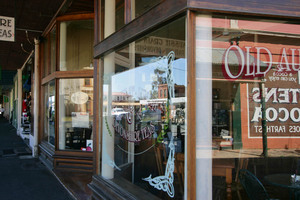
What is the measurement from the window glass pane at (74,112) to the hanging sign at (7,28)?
5.04ft

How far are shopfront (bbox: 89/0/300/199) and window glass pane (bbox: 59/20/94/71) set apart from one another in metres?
2.60

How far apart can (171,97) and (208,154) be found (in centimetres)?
95

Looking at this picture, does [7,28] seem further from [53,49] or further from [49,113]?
[49,113]

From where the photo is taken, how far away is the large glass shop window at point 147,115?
2770 millimetres

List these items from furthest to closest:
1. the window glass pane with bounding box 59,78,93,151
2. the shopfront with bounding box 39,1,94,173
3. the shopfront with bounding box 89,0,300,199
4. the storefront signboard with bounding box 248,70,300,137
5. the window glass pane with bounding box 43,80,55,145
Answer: the window glass pane with bounding box 43,80,55,145
the window glass pane with bounding box 59,78,93,151
the shopfront with bounding box 39,1,94,173
the storefront signboard with bounding box 248,70,300,137
the shopfront with bounding box 89,0,300,199

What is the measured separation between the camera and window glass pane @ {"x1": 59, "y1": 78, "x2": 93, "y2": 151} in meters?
6.56

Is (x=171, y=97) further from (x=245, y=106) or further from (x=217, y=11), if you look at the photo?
(x=245, y=106)

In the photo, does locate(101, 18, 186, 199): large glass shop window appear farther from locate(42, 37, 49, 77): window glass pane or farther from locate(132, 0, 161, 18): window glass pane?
locate(42, 37, 49, 77): window glass pane

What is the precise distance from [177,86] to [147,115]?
113 cm

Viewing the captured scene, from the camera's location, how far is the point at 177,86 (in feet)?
9.08

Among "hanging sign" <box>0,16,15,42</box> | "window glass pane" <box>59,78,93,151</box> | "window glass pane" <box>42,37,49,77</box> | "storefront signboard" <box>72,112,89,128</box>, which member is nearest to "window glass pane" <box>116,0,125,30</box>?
"window glass pane" <box>59,78,93,151</box>

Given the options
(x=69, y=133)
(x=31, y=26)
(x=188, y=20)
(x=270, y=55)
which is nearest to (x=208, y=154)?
(x=188, y=20)

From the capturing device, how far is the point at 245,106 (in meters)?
6.75

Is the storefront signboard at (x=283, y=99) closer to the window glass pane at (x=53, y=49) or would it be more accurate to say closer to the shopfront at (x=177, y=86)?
the shopfront at (x=177, y=86)
